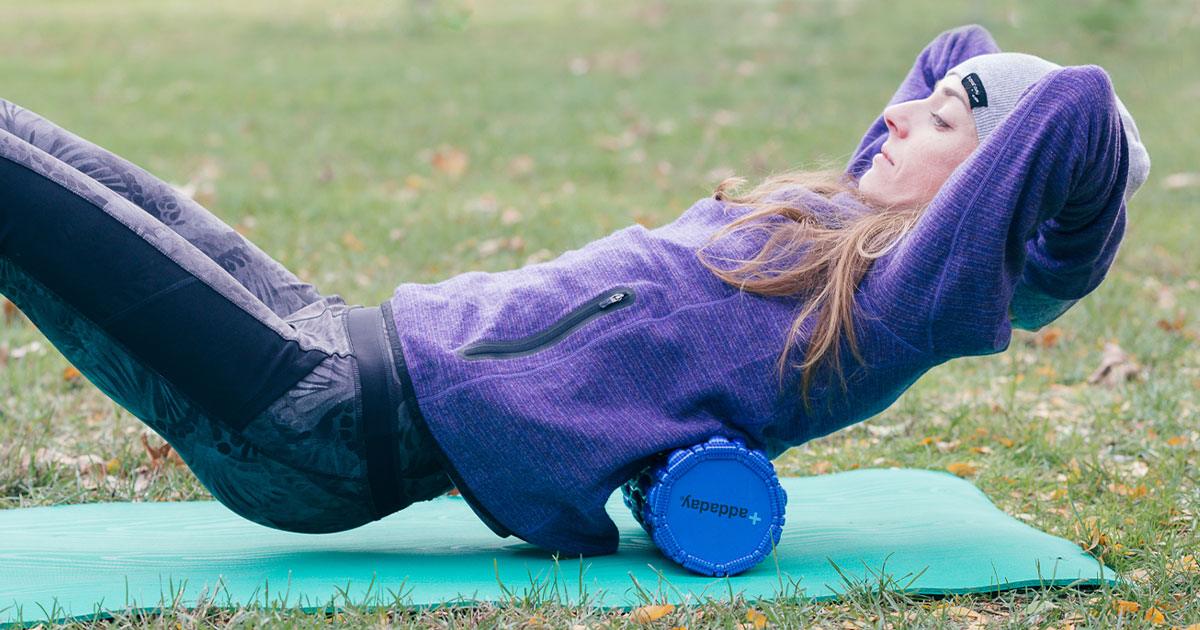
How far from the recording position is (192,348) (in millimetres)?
2350

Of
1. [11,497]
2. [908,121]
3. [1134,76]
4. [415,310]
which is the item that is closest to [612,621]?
[415,310]

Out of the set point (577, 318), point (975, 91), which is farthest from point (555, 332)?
point (975, 91)

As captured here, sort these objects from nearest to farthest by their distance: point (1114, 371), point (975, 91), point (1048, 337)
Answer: point (975, 91) < point (1114, 371) < point (1048, 337)

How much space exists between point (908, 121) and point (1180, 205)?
5.26 metres

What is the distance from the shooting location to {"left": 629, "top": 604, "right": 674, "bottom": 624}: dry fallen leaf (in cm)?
236

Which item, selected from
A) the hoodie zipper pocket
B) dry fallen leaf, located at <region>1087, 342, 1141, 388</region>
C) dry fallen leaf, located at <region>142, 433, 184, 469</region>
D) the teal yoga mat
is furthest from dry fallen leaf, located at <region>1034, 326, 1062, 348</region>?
dry fallen leaf, located at <region>142, 433, 184, 469</region>

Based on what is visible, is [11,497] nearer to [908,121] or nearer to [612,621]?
[612,621]

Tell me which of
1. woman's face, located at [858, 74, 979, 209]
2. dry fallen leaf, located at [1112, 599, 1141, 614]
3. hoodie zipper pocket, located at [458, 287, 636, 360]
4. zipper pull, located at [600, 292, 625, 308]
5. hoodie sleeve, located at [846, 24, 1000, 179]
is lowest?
dry fallen leaf, located at [1112, 599, 1141, 614]

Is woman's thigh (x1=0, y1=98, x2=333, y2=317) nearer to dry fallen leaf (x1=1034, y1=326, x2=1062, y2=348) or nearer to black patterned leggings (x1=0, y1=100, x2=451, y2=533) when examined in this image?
black patterned leggings (x1=0, y1=100, x2=451, y2=533)

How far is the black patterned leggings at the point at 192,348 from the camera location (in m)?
2.30

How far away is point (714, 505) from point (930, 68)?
4.22ft

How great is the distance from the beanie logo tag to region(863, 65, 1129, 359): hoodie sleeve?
23cm

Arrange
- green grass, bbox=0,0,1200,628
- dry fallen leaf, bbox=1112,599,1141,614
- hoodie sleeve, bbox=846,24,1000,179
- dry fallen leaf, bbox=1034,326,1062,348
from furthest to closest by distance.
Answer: dry fallen leaf, bbox=1034,326,1062,348, green grass, bbox=0,0,1200,628, hoodie sleeve, bbox=846,24,1000,179, dry fallen leaf, bbox=1112,599,1141,614

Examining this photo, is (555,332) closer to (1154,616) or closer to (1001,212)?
(1001,212)
